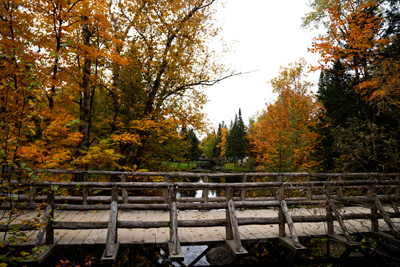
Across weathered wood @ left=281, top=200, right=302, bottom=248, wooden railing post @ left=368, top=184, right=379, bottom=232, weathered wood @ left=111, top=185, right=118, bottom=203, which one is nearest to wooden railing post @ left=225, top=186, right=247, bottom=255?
weathered wood @ left=281, top=200, right=302, bottom=248

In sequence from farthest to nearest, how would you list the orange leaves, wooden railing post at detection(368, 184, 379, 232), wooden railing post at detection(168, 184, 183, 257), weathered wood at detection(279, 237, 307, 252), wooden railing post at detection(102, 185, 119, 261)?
the orange leaves < wooden railing post at detection(368, 184, 379, 232) < weathered wood at detection(279, 237, 307, 252) < wooden railing post at detection(168, 184, 183, 257) < wooden railing post at detection(102, 185, 119, 261)

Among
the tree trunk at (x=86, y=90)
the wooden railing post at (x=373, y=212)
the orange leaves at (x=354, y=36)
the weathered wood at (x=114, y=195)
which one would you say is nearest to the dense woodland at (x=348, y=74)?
the orange leaves at (x=354, y=36)

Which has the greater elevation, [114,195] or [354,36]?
[354,36]

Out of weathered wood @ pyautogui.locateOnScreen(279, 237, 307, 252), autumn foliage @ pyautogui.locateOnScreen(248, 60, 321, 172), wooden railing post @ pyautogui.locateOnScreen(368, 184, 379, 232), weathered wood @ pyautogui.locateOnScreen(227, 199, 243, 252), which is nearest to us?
weathered wood @ pyautogui.locateOnScreen(227, 199, 243, 252)

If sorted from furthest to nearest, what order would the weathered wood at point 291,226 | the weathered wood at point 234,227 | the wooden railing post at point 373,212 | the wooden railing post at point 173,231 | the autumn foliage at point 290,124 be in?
the autumn foliage at point 290,124 < the wooden railing post at point 373,212 < the weathered wood at point 291,226 < the weathered wood at point 234,227 < the wooden railing post at point 173,231

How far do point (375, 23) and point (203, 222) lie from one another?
47.2 feet

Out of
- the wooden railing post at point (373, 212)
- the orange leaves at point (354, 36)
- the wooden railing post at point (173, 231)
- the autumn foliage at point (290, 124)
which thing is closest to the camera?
the wooden railing post at point (173, 231)

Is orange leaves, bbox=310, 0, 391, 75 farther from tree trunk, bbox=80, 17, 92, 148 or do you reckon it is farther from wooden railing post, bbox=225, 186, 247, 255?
tree trunk, bbox=80, 17, 92, 148

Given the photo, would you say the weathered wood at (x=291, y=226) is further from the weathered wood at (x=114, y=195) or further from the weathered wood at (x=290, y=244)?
the weathered wood at (x=114, y=195)

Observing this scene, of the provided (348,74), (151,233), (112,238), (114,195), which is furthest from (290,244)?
(348,74)

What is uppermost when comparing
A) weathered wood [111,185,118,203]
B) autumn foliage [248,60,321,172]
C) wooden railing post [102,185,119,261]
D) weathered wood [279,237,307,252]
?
autumn foliage [248,60,321,172]

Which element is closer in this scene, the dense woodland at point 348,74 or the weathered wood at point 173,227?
the weathered wood at point 173,227

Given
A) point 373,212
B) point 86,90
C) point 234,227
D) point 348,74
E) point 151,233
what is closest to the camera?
point 234,227

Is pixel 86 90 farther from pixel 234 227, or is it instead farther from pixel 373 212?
pixel 373 212
